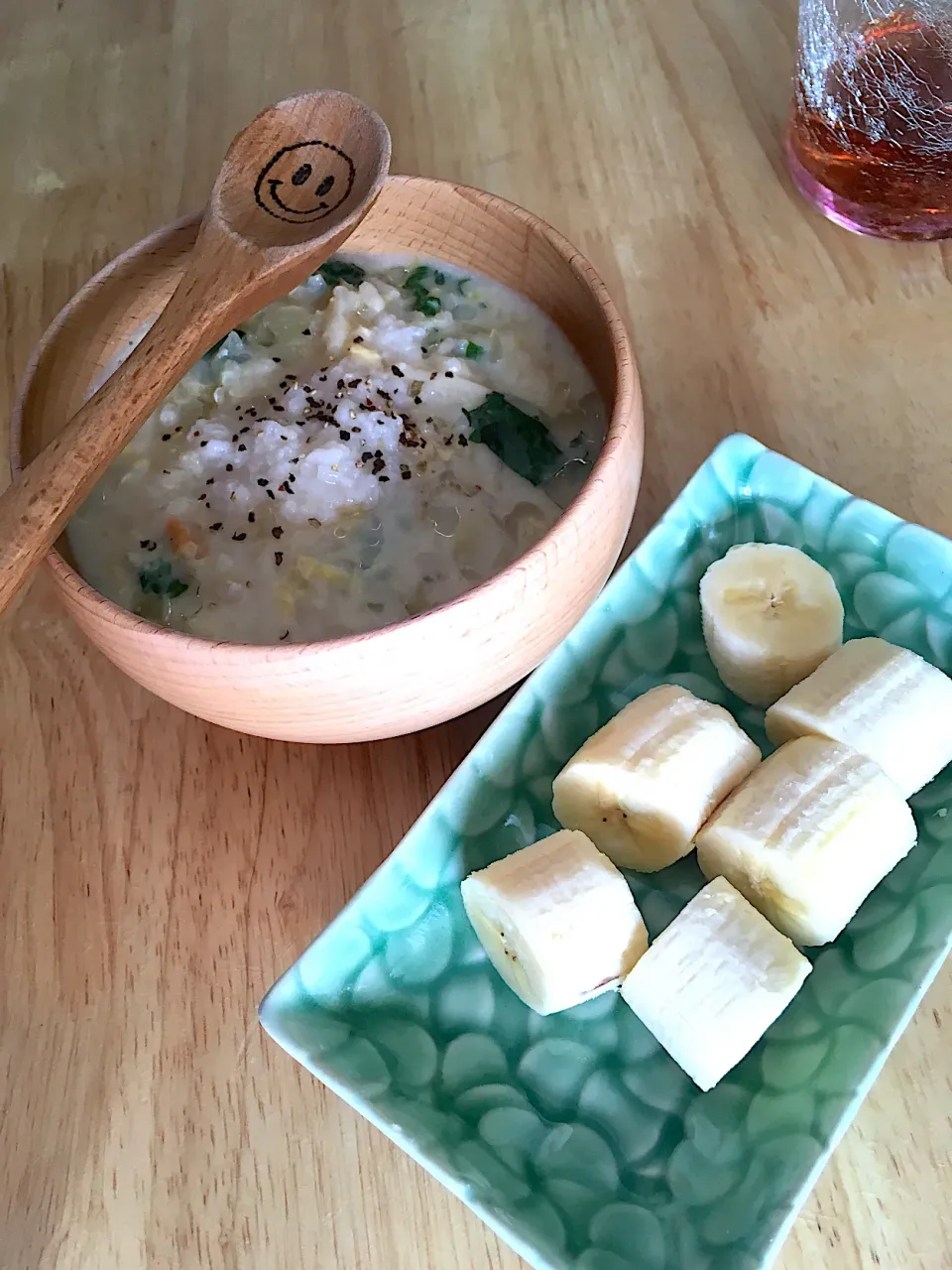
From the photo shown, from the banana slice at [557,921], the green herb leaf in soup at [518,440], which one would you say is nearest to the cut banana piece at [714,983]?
the banana slice at [557,921]

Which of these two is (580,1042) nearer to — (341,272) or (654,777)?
(654,777)

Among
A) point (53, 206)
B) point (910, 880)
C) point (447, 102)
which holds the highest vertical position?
point (53, 206)

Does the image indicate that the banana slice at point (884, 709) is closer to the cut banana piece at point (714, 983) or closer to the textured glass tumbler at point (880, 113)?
the cut banana piece at point (714, 983)

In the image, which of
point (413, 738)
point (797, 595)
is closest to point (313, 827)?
point (413, 738)

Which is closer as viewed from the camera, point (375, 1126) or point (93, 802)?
point (375, 1126)

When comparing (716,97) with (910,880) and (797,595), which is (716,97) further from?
(910,880)

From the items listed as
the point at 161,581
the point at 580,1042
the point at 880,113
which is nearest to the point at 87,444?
the point at 161,581

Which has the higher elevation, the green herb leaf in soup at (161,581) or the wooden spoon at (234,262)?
the wooden spoon at (234,262)
